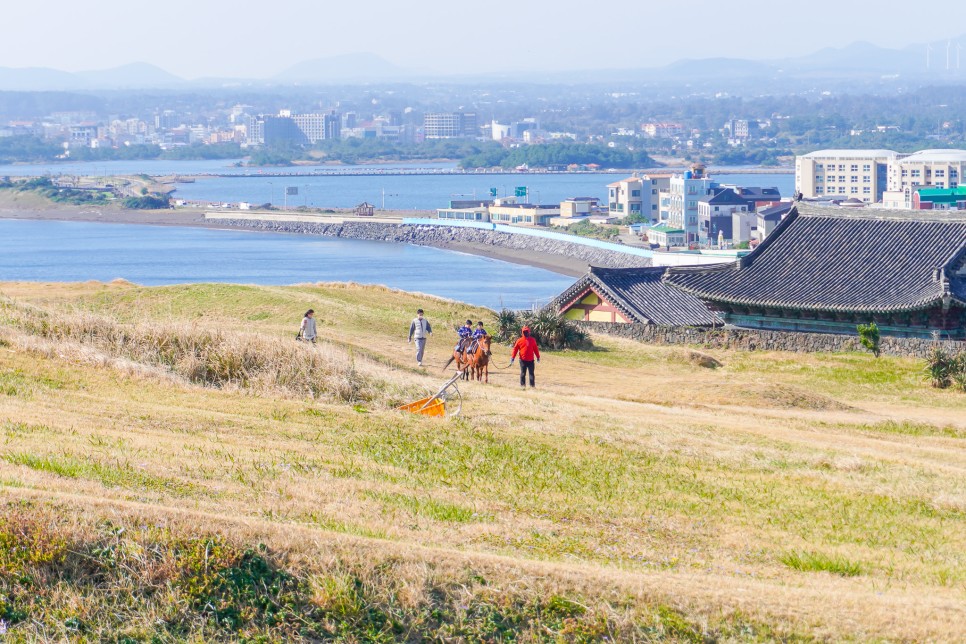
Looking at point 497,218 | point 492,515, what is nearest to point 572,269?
point 497,218

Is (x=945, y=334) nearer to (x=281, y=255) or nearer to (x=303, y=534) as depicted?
(x=303, y=534)

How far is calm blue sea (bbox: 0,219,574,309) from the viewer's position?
2938 inches

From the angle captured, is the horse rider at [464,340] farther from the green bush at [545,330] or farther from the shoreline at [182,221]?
the shoreline at [182,221]

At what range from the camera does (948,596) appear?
313 inches

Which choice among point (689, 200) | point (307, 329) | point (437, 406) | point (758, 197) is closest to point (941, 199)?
point (758, 197)

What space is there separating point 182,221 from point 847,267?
10958 cm

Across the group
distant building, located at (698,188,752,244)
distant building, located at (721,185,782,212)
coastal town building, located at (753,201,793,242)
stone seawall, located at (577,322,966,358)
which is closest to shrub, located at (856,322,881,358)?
stone seawall, located at (577,322,966,358)

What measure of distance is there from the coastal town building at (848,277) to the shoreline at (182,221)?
55.3 meters

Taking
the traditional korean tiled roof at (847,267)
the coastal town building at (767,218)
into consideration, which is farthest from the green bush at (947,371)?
the coastal town building at (767,218)

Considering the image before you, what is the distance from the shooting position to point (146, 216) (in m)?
134

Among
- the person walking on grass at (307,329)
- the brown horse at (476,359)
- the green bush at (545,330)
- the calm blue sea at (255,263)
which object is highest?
the person walking on grass at (307,329)

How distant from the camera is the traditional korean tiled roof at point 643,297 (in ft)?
94.8

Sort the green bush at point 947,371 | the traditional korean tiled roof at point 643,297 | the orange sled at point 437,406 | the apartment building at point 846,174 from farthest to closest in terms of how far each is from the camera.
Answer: the apartment building at point 846,174
the traditional korean tiled roof at point 643,297
the green bush at point 947,371
the orange sled at point 437,406

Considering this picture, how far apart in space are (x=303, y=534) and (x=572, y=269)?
252ft
